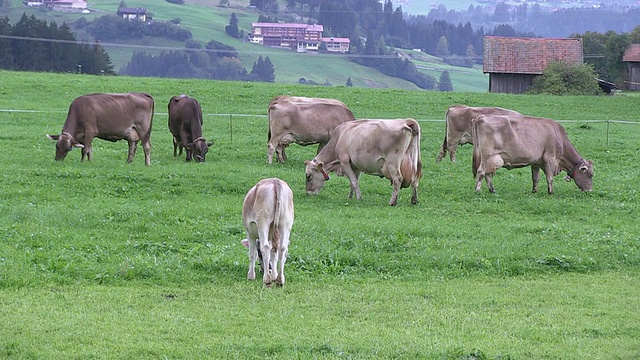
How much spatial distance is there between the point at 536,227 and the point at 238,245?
238 inches

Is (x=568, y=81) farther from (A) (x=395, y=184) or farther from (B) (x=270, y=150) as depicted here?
(A) (x=395, y=184)

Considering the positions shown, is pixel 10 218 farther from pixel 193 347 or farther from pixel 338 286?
pixel 193 347

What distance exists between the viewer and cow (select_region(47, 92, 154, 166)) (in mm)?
25328

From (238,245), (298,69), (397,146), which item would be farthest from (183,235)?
(298,69)

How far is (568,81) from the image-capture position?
6009 centimetres

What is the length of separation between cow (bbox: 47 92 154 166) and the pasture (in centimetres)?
63

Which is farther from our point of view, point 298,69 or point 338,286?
point 298,69

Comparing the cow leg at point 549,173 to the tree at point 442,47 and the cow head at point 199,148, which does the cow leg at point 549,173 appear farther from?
the tree at point 442,47

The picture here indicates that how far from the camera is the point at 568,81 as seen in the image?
197ft

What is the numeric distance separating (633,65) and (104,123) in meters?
65.5

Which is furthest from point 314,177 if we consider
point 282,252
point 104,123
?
point 282,252

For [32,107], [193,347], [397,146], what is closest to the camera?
[193,347]

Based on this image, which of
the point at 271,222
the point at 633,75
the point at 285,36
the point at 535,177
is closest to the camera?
the point at 271,222

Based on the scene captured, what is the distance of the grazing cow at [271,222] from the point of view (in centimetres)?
1375
